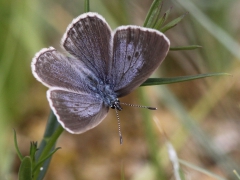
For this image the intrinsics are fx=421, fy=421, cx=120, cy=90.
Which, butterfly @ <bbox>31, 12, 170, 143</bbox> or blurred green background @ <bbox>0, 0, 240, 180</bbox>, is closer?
butterfly @ <bbox>31, 12, 170, 143</bbox>

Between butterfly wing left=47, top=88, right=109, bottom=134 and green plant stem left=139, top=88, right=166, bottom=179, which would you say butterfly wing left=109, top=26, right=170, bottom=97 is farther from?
green plant stem left=139, top=88, right=166, bottom=179

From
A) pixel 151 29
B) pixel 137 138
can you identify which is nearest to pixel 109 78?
pixel 151 29

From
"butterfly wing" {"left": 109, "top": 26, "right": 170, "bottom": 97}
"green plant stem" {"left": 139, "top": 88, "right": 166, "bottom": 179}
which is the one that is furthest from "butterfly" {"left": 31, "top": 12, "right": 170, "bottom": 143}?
"green plant stem" {"left": 139, "top": 88, "right": 166, "bottom": 179}

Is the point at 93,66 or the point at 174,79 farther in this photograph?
the point at 93,66

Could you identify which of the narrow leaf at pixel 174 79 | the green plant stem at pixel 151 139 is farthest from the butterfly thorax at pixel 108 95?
the green plant stem at pixel 151 139

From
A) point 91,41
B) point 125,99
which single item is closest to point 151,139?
point 91,41

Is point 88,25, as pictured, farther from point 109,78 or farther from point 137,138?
point 137,138

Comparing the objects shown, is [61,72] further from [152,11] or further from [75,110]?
[152,11]
